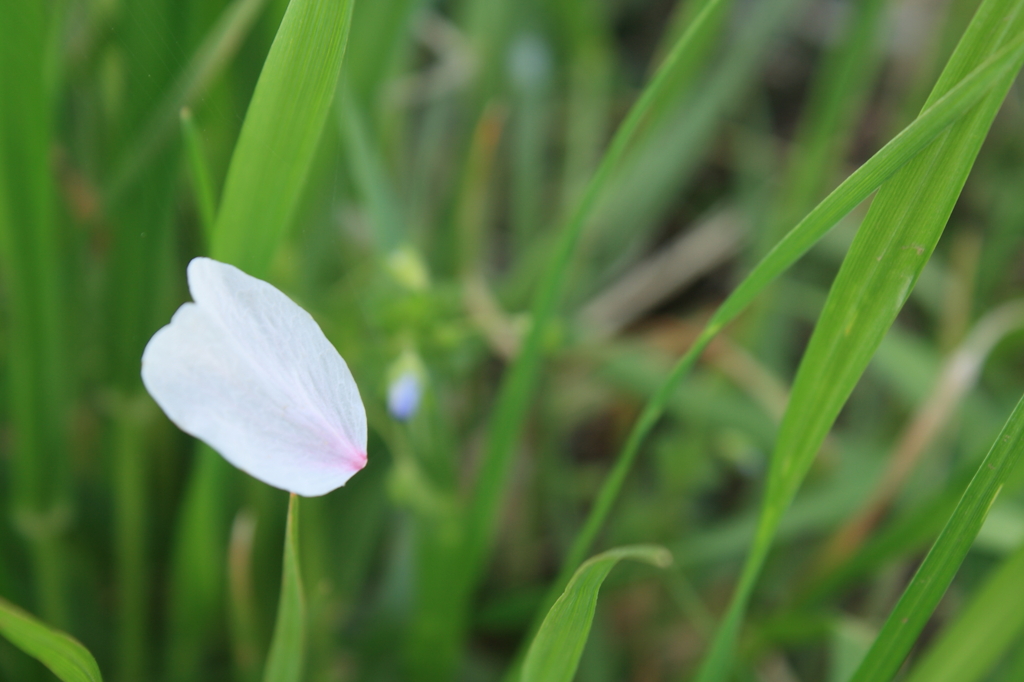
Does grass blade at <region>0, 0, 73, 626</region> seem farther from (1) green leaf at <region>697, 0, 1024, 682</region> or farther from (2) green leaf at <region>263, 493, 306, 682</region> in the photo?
(1) green leaf at <region>697, 0, 1024, 682</region>

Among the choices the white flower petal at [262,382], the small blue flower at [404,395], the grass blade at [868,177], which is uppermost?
the grass blade at [868,177]

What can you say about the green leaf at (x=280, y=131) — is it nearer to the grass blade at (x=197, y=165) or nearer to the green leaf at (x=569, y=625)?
the grass blade at (x=197, y=165)

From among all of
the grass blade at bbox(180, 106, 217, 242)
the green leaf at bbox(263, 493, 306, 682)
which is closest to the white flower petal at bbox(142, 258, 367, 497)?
the green leaf at bbox(263, 493, 306, 682)

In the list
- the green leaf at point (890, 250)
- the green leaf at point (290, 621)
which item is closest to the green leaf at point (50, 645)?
the green leaf at point (290, 621)

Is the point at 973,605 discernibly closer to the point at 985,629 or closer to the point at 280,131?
the point at 985,629

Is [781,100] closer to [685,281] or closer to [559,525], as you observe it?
[685,281]
